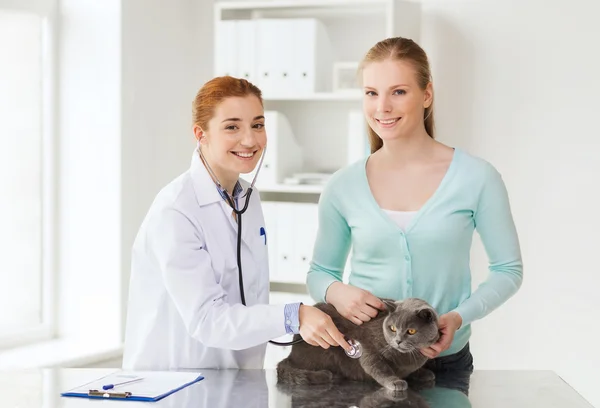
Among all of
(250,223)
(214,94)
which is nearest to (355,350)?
(250,223)

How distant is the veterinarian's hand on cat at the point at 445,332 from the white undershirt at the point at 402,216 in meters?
0.23

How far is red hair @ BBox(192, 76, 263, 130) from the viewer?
186cm

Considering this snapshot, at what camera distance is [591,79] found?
10.9 ft

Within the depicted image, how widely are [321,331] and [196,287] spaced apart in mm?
278

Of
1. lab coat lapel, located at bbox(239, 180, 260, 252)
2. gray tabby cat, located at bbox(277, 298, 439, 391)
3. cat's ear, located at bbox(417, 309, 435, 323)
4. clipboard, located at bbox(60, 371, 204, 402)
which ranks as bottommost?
clipboard, located at bbox(60, 371, 204, 402)

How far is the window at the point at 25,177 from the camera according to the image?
11.1 feet

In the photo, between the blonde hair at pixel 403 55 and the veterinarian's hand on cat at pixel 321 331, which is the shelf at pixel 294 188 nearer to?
the blonde hair at pixel 403 55

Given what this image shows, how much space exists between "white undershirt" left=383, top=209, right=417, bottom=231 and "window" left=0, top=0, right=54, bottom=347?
2.06m

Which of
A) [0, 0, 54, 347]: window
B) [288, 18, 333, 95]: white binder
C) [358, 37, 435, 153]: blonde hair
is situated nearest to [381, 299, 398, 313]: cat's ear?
[358, 37, 435, 153]: blonde hair

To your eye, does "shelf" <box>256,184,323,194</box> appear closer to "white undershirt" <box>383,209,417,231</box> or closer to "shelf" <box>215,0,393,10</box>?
"shelf" <box>215,0,393,10</box>

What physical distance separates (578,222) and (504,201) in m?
1.68

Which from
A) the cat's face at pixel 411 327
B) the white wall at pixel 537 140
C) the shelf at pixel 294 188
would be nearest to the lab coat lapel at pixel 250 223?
the cat's face at pixel 411 327

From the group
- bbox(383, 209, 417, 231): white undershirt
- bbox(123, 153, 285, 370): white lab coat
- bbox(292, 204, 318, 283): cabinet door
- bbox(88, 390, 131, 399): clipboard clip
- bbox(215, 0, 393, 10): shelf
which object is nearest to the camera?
bbox(88, 390, 131, 399): clipboard clip

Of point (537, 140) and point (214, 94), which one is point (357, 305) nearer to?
point (214, 94)
